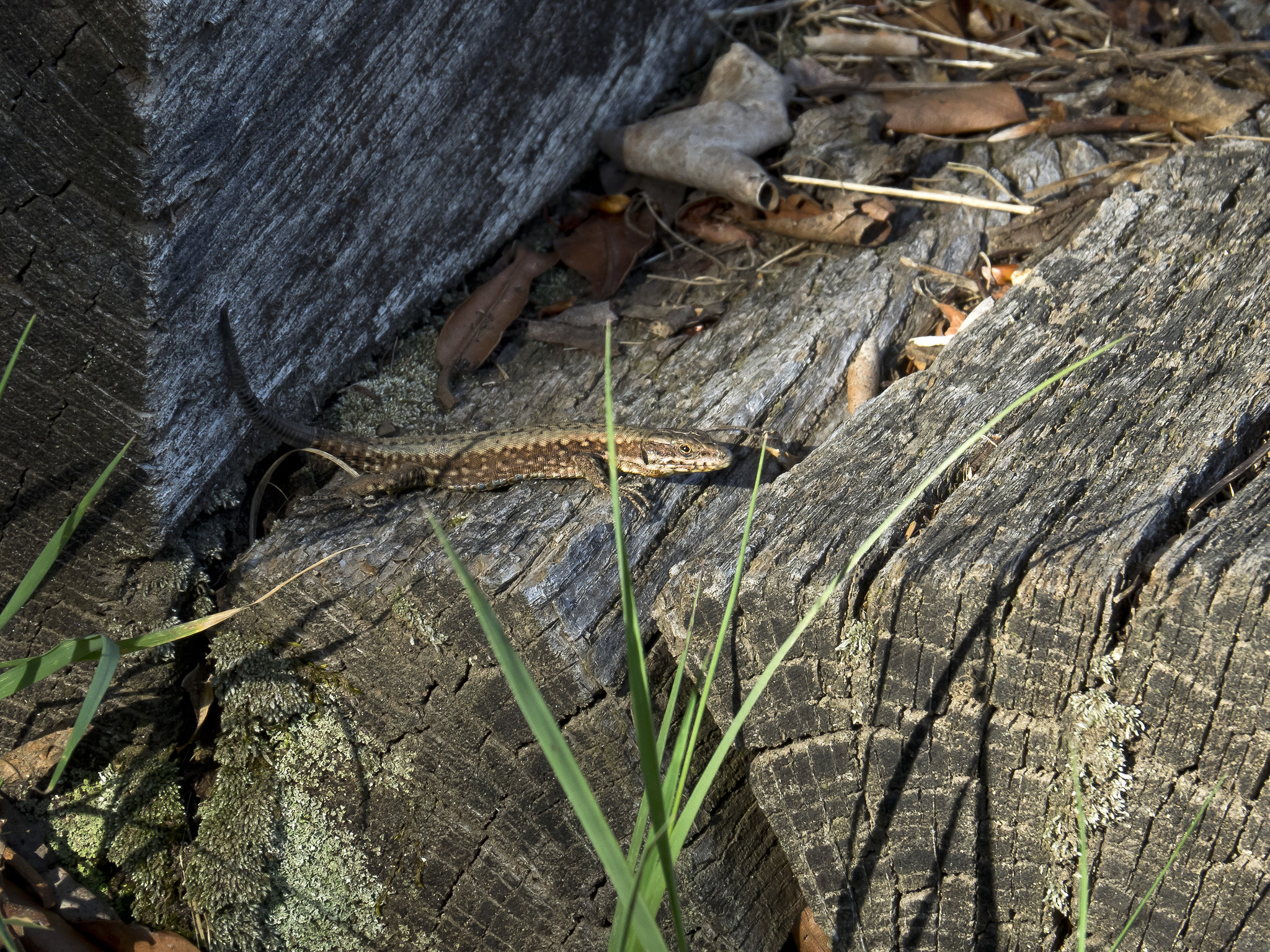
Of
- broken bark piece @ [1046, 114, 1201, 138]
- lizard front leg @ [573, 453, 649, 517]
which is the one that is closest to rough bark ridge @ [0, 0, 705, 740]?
lizard front leg @ [573, 453, 649, 517]

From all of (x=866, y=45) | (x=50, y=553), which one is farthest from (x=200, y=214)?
(x=866, y=45)

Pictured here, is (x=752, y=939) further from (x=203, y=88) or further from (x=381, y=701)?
(x=203, y=88)

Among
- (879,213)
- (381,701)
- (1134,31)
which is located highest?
(381,701)

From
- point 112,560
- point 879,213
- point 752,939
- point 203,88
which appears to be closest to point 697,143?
point 879,213

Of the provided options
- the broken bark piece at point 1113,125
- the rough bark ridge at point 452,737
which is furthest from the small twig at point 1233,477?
the broken bark piece at point 1113,125

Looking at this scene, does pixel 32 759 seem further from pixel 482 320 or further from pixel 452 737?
pixel 482 320

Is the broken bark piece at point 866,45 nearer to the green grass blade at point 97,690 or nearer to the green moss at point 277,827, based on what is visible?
the green moss at point 277,827
